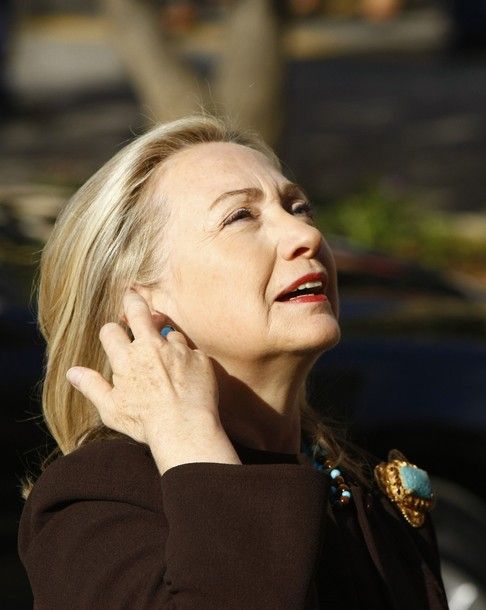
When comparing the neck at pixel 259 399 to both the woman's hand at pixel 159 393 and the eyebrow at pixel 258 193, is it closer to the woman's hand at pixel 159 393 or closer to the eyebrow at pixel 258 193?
the woman's hand at pixel 159 393

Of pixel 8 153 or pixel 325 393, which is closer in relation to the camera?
pixel 325 393

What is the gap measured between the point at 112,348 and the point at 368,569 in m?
0.52

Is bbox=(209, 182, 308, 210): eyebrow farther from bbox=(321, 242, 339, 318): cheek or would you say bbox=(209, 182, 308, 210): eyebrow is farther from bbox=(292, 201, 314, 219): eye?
bbox=(321, 242, 339, 318): cheek

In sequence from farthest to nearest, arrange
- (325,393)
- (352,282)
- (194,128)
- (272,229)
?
1. (352,282)
2. (325,393)
3. (194,128)
4. (272,229)

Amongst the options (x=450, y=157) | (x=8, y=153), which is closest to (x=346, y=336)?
A: (x=450, y=157)

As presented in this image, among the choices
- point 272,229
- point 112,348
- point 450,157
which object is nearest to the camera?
point 112,348

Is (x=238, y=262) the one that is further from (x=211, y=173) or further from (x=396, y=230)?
(x=396, y=230)

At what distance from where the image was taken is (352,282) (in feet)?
16.0

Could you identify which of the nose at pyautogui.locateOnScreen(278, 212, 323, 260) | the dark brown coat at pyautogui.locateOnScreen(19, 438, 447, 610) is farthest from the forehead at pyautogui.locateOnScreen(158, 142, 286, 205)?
the dark brown coat at pyautogui.locateOnScreen(19, 438, 447, 610)

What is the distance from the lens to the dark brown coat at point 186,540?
1.79 meters

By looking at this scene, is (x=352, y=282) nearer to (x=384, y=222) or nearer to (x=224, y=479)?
(x=224, y=479)

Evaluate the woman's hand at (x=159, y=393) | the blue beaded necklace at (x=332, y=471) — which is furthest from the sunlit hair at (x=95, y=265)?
the blue beaded necklace at (x=332, y=471)

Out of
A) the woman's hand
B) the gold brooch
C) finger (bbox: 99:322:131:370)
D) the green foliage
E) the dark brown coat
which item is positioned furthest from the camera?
the green foliage

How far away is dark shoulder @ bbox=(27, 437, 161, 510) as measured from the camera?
6.38ft
